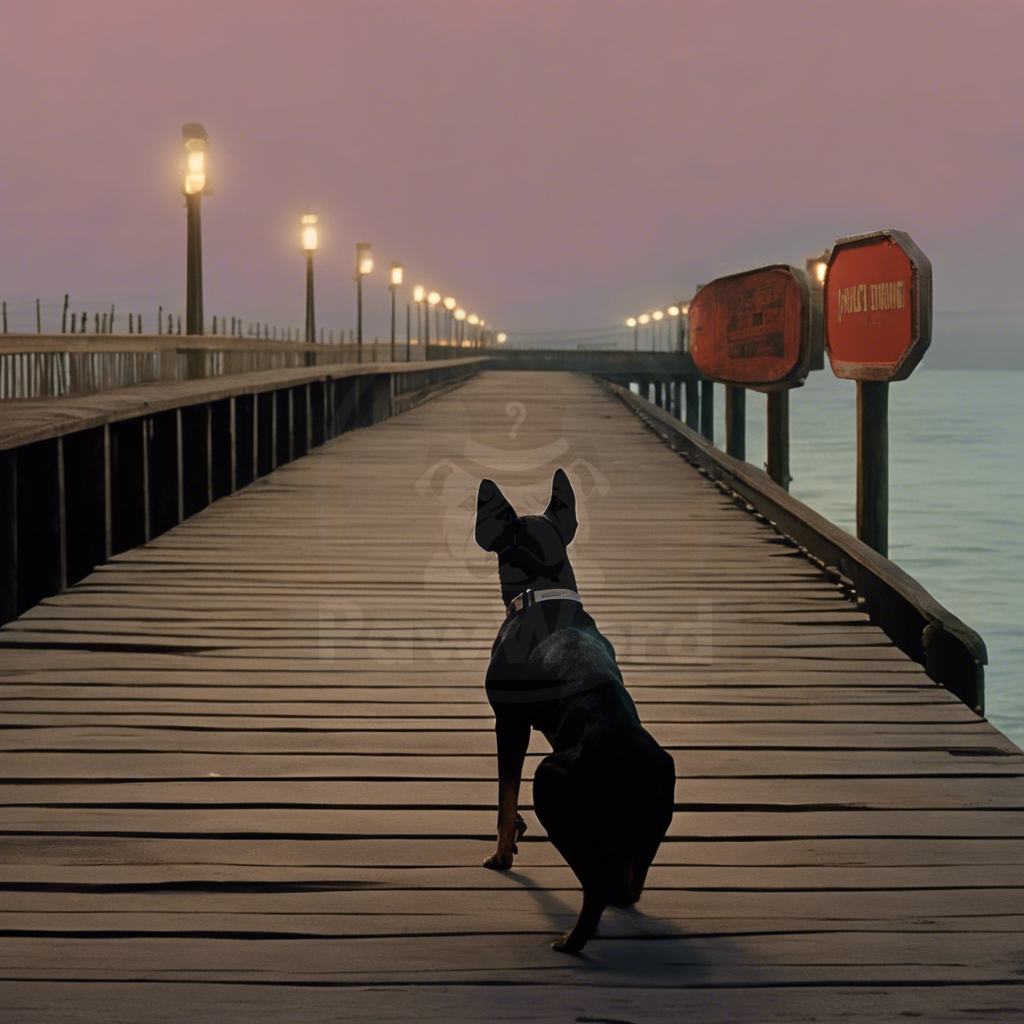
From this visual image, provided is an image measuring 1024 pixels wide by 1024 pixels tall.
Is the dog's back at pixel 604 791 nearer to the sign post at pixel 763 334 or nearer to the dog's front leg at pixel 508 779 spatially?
the dog's front leg at pixel 508 779

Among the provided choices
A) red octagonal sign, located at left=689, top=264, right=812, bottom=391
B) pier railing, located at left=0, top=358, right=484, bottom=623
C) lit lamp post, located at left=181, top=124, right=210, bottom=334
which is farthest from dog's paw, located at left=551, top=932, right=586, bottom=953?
lit lamp post, located at left=181, top=124, right=210, bottom=334

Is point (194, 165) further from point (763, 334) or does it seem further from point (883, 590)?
point (883, 590)

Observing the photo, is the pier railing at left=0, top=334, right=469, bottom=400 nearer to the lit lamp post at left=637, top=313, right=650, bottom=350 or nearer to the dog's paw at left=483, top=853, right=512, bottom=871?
the dog's paw at left=483, top=853, right=512, bottom=871

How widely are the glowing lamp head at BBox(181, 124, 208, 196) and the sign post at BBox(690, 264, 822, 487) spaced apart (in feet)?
24.6

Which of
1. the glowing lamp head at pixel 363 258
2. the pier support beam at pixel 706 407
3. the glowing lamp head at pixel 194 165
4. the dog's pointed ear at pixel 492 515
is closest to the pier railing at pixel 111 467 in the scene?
the dog's pointed ear at pixel 492 515

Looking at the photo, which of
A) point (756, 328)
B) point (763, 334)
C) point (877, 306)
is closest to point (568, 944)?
point (877, 306)

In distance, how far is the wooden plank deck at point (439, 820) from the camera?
286 centimetres

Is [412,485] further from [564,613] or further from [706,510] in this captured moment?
[564,613]

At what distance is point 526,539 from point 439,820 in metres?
0.83

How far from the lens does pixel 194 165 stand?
1691 centimetres

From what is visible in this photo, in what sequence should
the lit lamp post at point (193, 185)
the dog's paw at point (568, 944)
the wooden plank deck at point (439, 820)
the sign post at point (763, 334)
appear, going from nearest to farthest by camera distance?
the wooden plank deck at point (439, 820) < the dog's paw at point (568, 944) < the sign post at point (763, 334) < the lit lamp post at point (193, 185)

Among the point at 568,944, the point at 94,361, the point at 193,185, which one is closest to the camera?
the point at 568,944

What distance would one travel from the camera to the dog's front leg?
3.31 metres

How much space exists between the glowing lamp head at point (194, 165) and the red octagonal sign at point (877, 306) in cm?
1034
